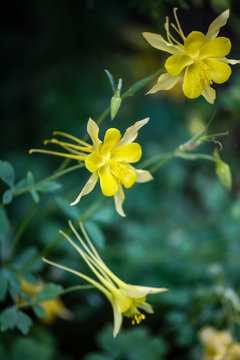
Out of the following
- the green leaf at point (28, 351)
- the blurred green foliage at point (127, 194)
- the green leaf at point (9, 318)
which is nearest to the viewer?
the green leaf at point (9, 318)

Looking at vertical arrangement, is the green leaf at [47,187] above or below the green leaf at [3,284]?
above

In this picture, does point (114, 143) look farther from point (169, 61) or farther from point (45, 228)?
point (45, 228)

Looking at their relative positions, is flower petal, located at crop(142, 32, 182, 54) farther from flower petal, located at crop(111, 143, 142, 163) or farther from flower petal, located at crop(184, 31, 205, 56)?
flower petal, located at crop(111, 143, 142, 163)

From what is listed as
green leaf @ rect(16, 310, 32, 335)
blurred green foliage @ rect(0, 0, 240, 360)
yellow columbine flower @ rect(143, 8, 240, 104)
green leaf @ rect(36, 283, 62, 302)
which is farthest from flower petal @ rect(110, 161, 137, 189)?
green leaf @ rect(16, 310, 32, 335)

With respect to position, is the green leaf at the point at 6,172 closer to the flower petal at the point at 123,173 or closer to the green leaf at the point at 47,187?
the green leaf at the point at 47,187

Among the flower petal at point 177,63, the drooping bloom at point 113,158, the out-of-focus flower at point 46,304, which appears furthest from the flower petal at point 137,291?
the out-of-focus flower at point 46,304

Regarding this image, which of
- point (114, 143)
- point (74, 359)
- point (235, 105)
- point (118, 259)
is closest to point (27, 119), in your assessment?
point (118, 259)
